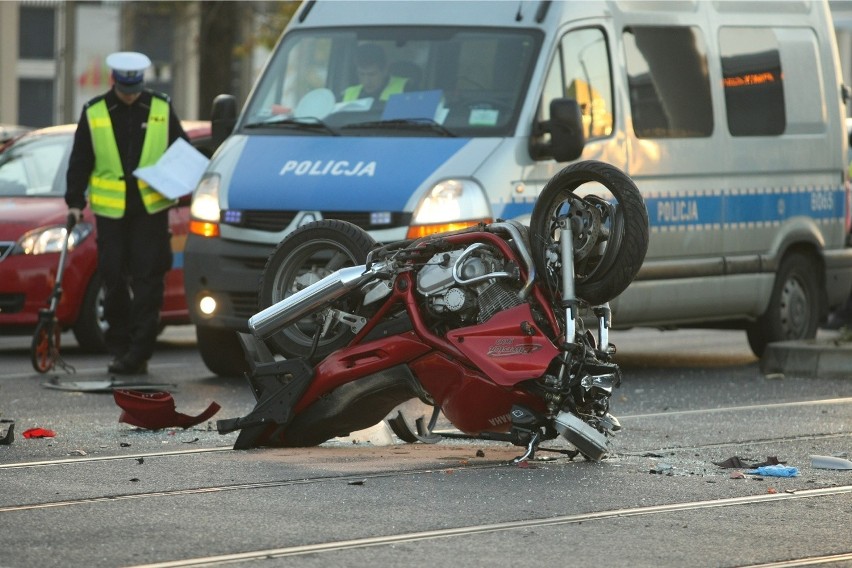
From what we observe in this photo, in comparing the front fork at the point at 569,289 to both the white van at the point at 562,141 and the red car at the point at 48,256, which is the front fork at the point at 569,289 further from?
the red car at the point at 48,256

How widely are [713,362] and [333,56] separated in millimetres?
3556

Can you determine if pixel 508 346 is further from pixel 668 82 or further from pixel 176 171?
pixel 668 82

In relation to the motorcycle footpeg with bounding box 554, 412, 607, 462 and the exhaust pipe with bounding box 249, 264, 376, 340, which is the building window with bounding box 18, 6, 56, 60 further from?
the motorcycle footpeg with bounding box 554, 412, 607, 462

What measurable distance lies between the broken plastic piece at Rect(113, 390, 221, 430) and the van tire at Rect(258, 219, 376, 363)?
0.47 metres

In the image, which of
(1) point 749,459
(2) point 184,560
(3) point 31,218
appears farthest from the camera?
(3) point 31,218

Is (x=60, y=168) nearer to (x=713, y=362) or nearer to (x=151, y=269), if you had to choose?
(x=151, y=269)

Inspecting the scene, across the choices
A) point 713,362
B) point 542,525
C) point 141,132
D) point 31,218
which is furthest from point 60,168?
point 542,525

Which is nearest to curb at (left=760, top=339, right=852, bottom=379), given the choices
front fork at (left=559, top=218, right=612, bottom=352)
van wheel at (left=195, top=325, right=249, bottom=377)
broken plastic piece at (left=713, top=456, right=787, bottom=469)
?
van wheel at (left=195, top=325, right=249, bottom=377)

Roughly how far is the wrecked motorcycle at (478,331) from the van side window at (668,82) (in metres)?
3.84

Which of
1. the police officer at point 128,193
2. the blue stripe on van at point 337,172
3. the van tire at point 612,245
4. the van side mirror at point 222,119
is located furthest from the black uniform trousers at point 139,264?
the van tire at point 612,245

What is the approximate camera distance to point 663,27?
37.7 ft

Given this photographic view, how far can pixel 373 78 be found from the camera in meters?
10.8

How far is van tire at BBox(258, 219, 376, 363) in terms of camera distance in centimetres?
768

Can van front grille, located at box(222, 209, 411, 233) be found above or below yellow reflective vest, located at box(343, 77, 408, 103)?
below
